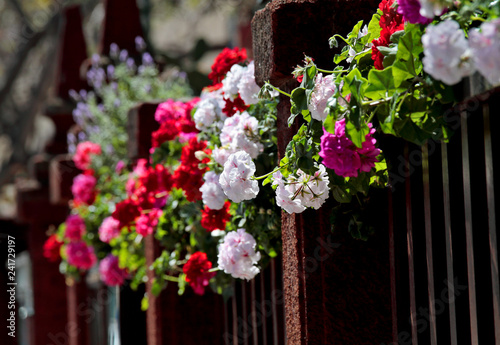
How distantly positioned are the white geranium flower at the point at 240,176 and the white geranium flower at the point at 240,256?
0.42 meters

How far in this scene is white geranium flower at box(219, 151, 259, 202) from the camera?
2.29m

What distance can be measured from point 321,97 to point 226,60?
1262mm

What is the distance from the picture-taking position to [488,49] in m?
1.34

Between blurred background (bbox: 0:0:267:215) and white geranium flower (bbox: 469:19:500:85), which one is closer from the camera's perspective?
white geranium flower (bbox: 469:19:500:85)

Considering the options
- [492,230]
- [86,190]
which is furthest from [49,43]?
[492,230]

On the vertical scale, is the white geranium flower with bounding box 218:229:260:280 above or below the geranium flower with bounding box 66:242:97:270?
below

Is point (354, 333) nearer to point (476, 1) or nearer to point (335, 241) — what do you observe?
point (335, 241)

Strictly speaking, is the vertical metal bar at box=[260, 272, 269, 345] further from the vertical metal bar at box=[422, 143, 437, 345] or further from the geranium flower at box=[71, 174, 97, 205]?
the geranium flower at box=[71, 174, 97, 205]

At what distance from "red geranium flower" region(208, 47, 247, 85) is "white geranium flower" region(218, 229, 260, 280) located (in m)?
0.81

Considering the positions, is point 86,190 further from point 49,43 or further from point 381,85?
point 49,43

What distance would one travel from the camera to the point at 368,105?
1.80 metres

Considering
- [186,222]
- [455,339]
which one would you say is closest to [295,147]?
[455,339]

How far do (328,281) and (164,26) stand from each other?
15391mm

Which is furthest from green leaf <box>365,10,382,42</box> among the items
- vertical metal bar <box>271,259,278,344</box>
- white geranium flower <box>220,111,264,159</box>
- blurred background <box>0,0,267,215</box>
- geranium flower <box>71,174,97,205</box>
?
blurred background <box>0,0,267,215</box>
